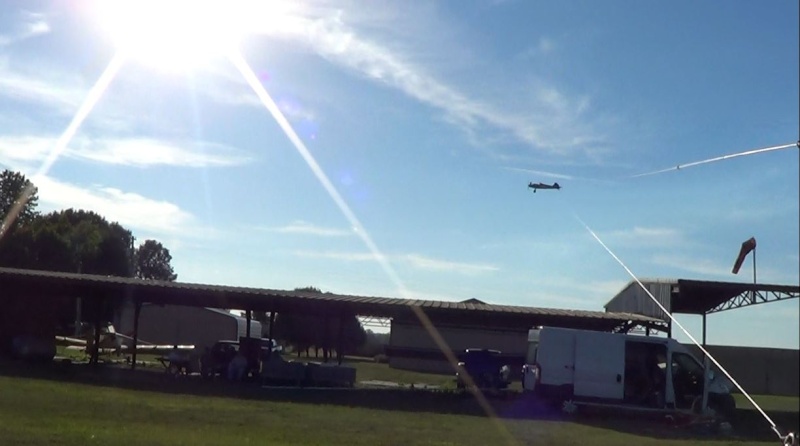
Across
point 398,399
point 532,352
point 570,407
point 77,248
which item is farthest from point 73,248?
point 570,407

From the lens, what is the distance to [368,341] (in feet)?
225

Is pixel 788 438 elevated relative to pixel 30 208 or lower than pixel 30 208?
lower

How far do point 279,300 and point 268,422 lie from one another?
1515 centimetres

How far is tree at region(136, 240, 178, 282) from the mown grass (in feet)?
118

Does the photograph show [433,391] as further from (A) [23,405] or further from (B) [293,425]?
(A) [23,405]

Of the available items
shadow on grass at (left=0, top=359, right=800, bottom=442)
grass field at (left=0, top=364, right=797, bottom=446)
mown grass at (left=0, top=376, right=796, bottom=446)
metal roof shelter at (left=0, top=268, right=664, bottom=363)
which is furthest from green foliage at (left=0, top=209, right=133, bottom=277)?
mown grass at (left=0, top=376, right=796, bottom=446)

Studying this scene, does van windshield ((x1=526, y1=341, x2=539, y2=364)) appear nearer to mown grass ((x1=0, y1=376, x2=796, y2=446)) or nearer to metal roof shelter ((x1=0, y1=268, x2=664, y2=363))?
mown grass ((x1=0, y1=376, x2=796, y2=446))

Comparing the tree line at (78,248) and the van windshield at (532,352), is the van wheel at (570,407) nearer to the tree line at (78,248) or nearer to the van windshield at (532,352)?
the van windshield at (532,352)

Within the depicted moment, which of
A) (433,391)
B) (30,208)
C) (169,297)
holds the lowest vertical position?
Result: (433,391)

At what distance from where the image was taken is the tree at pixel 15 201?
130ft

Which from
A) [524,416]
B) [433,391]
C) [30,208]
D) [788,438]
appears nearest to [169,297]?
[433,391]

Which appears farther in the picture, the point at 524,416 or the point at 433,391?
the point at 433,391

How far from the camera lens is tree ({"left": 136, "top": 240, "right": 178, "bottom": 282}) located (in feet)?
192

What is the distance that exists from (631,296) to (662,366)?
1263cm
